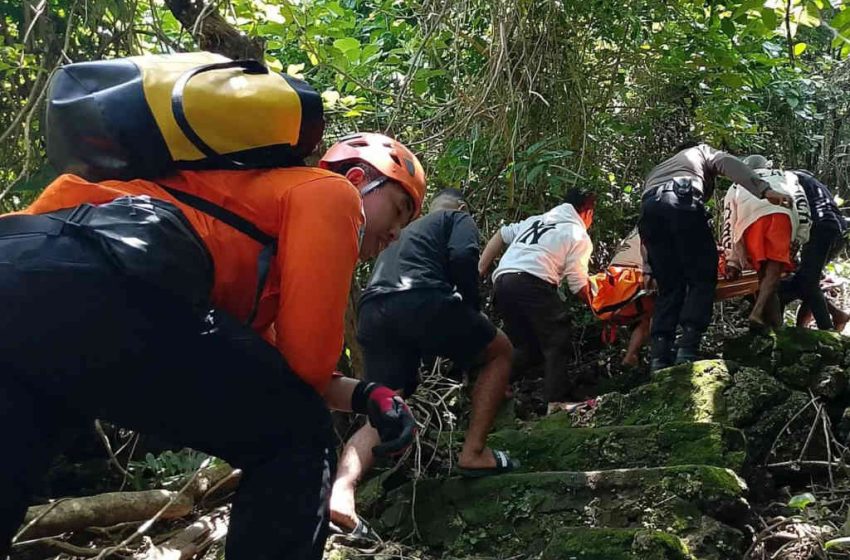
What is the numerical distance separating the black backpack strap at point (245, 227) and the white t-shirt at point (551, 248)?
12.7 feet

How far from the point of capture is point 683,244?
5578 mm

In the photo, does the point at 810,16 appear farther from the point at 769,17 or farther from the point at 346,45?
the point at 346,45

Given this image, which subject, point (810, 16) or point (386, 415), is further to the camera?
point (810, 16)

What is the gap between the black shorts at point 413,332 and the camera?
4.06 m

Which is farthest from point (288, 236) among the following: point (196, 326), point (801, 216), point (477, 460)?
point (801, 216)

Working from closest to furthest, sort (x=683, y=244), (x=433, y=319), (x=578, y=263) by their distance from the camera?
(x=433, y=319) < (x=683, y=244) < (x=578, y=263)

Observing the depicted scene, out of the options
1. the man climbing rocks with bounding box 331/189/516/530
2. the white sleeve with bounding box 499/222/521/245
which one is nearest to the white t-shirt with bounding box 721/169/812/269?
the white sleeve with bounding box 499/222/521/245

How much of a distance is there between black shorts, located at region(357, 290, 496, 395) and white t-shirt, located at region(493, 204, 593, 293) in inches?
64.4

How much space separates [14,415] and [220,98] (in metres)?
0.80

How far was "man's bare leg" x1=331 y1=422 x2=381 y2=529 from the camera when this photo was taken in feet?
11.1

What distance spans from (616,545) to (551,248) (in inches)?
128

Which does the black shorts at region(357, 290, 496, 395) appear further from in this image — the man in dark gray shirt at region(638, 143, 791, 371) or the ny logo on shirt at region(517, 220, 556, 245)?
the man in dark gray shirt at region(638, 143, 791, 371)

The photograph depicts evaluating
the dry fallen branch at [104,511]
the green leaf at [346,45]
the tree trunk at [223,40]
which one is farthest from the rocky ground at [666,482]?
the green leaf at [346,45]

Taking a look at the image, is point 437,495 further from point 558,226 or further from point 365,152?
point 558,226
